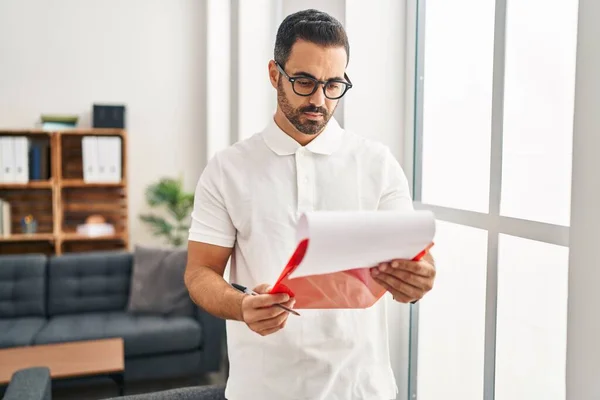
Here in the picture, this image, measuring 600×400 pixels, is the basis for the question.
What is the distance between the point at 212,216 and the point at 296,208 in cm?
20

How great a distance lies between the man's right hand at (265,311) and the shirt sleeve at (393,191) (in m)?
0.43

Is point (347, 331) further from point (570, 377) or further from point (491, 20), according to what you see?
point (491, 20)

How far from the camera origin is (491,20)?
1.82 metres

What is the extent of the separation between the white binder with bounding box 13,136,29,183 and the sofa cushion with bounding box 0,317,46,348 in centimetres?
109

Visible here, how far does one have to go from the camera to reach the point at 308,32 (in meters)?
1.29

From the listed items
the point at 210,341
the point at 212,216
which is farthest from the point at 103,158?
the point at 212,216

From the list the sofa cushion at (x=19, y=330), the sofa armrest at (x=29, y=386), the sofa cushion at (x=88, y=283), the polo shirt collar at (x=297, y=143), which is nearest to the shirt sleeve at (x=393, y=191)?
the polo shirt collar at (x=297, y=143)

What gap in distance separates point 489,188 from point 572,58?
18.9 inches

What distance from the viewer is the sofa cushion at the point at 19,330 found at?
10.8ft

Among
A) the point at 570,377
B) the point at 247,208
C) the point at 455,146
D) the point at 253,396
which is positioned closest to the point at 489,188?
the point at 455,146

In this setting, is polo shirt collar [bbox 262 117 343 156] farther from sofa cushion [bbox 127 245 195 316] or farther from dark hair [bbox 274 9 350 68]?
sofa cushion [bbox 127 245 195 316]

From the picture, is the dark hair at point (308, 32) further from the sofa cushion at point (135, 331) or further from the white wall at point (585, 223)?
the sofa cushion at point (135, 331)

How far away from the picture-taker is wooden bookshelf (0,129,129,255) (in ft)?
14.2

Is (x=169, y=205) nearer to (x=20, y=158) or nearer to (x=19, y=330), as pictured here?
(x=20, y=158)
